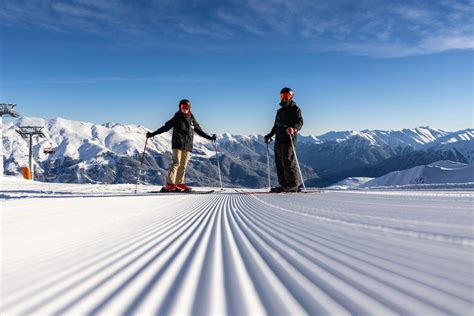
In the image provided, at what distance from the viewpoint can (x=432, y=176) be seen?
114 feet

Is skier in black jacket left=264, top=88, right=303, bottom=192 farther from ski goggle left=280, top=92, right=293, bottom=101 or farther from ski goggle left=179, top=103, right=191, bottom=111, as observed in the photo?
ski goggle left=179, top=103, right=191, bottom=111

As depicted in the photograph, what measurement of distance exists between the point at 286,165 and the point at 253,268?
680cm

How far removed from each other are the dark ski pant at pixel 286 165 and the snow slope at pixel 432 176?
1787cm

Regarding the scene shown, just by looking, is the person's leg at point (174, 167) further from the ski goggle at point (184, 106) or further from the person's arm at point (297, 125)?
the person's arm at point (297, 125)

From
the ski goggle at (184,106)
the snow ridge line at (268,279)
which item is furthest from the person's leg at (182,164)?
the snow ridge line at (268,279)

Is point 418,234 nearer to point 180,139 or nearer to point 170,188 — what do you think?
point 170,188

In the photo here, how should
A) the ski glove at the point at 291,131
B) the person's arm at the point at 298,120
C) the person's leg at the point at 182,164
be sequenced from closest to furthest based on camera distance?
1. the ski glove at the point at 291,131
2. the person's arm at the point at 298,120
3. the person's leg at the point at 182,164

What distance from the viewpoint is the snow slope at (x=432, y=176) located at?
24.8 meters

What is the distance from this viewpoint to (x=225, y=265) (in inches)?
59.6

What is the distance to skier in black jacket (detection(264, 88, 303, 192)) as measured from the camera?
8.09 metres

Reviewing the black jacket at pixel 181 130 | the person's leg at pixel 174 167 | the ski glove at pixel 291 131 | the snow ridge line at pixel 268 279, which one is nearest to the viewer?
the snow ridge line at pixel 268 279

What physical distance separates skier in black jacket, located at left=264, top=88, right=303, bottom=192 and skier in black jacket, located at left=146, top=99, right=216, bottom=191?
244cm

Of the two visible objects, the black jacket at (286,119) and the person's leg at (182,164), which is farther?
the person's leg at (182,164)

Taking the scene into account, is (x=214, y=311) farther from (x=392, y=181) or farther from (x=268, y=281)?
(x=392, y=181)
